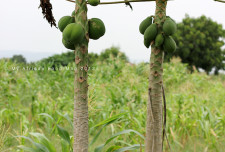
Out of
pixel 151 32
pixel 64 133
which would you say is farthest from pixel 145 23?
pixel 64 133

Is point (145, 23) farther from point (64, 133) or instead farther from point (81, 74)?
point (64, 133)

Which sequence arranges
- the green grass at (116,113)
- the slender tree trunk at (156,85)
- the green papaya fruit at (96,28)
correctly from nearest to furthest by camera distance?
the green papaya fruit at (96,28) < the slender tree trunk at (156,85) < the green grass at (116,113)

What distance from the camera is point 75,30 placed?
1418 millimetres

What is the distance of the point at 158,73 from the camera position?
1.68 meters

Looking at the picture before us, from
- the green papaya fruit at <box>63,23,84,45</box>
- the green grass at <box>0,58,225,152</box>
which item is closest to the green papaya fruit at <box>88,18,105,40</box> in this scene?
the green papaya fruit at <box>63,23,84,45</box>

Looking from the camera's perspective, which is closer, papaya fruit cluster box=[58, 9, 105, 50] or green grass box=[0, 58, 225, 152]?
papaya fruit cluster box=[58, 9, 105, 50]

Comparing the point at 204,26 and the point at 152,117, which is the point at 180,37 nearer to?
the point at 204,26

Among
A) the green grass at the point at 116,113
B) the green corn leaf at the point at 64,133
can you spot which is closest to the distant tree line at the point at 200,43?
the green grass at the point at 116,113

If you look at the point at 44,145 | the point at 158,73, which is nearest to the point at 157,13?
the point at 158,73

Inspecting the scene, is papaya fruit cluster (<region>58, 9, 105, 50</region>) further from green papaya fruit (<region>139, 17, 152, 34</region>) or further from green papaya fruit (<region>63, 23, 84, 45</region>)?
green papaya fruit (<region>139, 17, 152, 34</region>)

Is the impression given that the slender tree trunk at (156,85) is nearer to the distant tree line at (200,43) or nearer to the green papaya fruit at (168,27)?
the green papaya fruit at (168,27)

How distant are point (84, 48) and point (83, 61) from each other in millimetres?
81

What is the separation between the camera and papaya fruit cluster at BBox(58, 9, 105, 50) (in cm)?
143

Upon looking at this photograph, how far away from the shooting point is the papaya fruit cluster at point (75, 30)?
1426 mm
